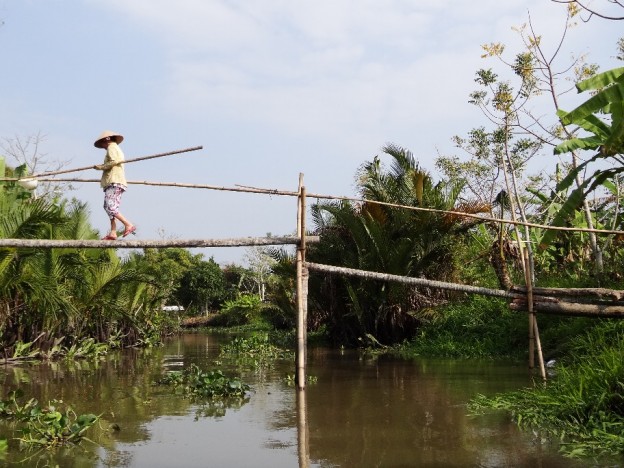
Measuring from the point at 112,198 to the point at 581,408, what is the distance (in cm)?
471

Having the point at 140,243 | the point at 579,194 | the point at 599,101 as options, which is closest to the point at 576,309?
the point at 579,194

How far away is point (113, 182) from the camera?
6.76 metres

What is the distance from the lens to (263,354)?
37.3ft

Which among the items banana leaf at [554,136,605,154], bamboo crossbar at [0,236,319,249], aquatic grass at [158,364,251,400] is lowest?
aquatic grass at [158,364,251,400]

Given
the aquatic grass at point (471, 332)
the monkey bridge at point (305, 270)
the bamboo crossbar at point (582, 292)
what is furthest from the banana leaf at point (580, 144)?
the aquatic grass at point (471, 332)

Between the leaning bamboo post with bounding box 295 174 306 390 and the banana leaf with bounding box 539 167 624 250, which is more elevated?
the banana leaf with bounding box 539 167 624 250

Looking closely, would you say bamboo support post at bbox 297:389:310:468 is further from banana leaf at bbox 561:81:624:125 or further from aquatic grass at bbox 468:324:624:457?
banana leaf at bbox 561:81:624:125

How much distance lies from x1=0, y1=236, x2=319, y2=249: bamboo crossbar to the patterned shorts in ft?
1.86

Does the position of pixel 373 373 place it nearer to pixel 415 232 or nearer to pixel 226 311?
pixel 415 232

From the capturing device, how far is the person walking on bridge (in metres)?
6.80

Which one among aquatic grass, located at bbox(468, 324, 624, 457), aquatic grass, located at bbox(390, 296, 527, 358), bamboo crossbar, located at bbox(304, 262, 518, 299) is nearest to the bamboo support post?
bamboo crossbar, located at bbox(304, 262, 518, 299)

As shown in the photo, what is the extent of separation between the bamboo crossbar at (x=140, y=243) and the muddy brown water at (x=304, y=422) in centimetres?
144

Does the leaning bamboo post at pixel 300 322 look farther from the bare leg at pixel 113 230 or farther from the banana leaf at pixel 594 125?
the banana leaf at pixel 594 125

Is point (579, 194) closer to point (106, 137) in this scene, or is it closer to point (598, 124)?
point (598, 124)
